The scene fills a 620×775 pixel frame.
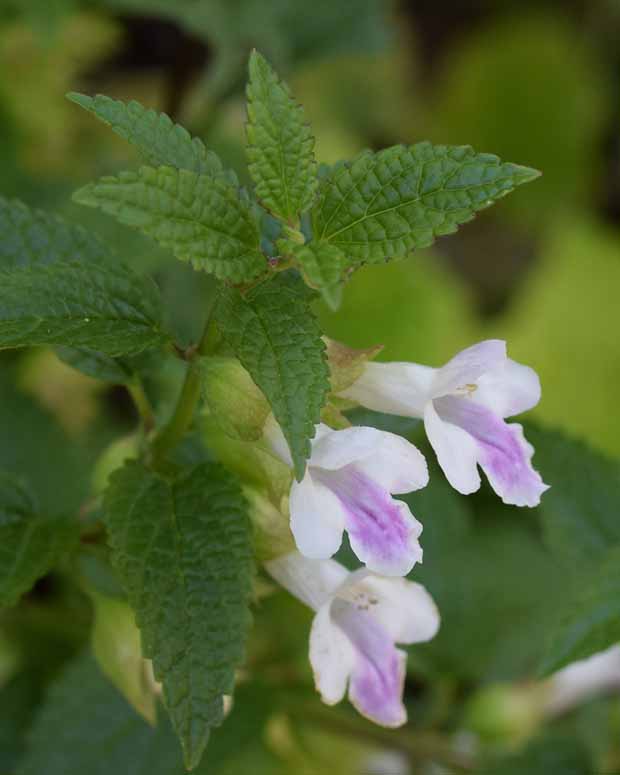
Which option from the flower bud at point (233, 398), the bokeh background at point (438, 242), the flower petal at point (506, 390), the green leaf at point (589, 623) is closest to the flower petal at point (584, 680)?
the bokeh background at point (438, 242)

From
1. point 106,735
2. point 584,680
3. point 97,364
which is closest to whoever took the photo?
point 97,364

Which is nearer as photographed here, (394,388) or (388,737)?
(394,388)

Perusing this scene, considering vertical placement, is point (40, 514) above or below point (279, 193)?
below

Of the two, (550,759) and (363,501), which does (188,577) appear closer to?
(363,501)

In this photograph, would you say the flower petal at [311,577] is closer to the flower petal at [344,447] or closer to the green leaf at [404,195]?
the flower petal at [344,447]

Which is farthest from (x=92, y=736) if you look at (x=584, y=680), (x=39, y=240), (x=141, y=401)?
(x=584, y=680)

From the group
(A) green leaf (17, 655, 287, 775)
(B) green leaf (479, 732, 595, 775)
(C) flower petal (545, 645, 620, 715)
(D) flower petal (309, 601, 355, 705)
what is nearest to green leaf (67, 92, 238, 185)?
(D) flower petal (309, 601, 355, 705)

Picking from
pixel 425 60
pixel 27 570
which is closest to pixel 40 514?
pixel 27 570

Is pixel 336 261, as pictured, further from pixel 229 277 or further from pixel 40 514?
pixel 40 514

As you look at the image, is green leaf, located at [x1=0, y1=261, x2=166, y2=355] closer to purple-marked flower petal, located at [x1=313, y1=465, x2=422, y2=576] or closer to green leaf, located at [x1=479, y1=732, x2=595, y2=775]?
purple-marked flower petal, located at [x1=313, y1=465, x2=422, y2=576]
